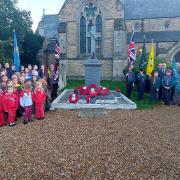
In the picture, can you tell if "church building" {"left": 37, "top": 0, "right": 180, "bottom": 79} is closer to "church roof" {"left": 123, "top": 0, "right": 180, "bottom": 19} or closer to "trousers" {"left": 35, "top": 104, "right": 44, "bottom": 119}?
"church roof" {"left": 123, "top": 0, "right": 180, "bottom": 19}

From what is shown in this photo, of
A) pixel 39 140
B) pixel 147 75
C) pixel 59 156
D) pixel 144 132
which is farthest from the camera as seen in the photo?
pixel 147 75

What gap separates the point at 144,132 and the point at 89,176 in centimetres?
317

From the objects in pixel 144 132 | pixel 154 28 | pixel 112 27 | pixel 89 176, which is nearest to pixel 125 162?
pixel 89 176

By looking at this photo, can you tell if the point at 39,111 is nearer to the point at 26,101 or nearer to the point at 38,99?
the point at 38,99

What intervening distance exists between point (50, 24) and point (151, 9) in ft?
53.5

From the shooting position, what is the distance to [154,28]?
2805cm

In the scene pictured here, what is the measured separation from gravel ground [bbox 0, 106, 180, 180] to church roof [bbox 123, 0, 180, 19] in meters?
21.8

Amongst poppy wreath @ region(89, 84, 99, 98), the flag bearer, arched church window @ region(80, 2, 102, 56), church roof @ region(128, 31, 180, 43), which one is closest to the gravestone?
poppy wreath @ region(89, 84, 99, 98)

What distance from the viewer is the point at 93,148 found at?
5.79 metres

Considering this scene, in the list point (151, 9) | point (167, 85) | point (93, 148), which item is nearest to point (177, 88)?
point (167, 85)

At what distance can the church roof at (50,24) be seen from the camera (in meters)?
34.3

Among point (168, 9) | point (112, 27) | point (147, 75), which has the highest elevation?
point (168, 9)

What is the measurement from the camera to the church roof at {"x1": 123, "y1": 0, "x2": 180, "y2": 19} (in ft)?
90.4

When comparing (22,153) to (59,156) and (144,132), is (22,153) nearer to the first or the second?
(59,156)
